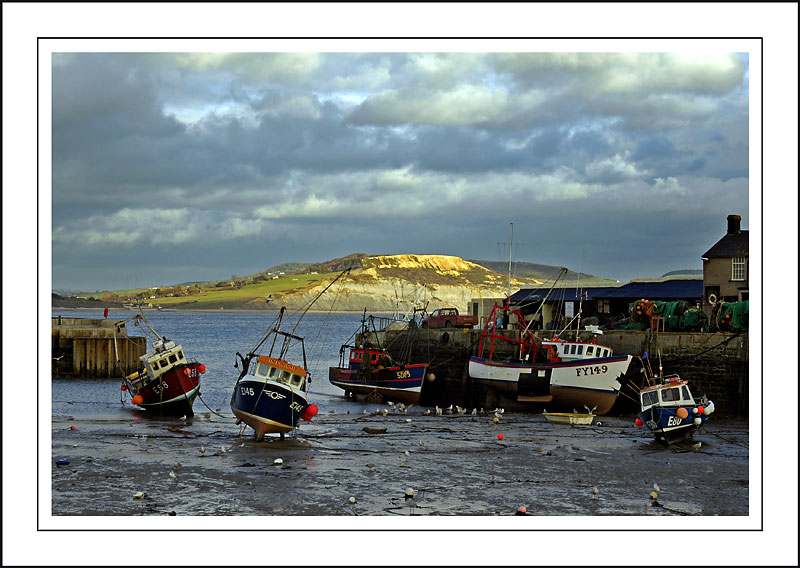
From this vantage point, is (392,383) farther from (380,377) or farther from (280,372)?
(280,372)

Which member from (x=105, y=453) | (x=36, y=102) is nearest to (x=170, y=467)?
(x=105, y=453)

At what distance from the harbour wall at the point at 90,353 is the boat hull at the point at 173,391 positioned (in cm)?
1638

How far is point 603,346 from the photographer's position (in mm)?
34531

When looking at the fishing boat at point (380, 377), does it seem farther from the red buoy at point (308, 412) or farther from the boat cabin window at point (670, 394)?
the boat cabin window at point (670, 394)

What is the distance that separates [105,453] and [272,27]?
54.7 feet

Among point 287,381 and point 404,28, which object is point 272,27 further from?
point 287,381

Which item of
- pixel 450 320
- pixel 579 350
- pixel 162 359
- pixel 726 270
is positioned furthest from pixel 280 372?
pixel 726 270

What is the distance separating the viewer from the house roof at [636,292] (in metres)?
50.3

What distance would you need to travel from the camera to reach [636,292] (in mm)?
53031

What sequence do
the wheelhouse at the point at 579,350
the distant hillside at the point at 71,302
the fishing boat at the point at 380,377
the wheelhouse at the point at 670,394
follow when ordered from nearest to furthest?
1. the wheelhouse at the point at 670,394
2. the wheelhouse at the point at 579,350
3. the fishing boat at the point at 380,377
4. the distant hillside at the point at 71,302

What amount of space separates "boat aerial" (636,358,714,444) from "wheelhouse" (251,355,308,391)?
34.6ft

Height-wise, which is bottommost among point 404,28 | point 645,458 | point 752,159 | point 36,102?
point 645,458

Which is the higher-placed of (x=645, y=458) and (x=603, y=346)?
(x=603, y=346)

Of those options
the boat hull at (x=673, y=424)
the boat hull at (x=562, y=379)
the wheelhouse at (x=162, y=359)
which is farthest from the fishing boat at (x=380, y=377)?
the boat hull at (x=673, y=424)
